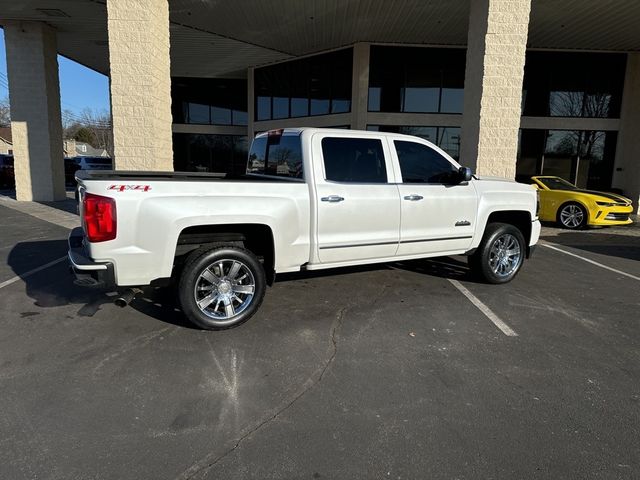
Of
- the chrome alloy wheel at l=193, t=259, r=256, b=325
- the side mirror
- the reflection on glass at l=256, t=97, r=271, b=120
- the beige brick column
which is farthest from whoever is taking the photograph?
the reflection on glass at l=256, t=97, r=271, b=120

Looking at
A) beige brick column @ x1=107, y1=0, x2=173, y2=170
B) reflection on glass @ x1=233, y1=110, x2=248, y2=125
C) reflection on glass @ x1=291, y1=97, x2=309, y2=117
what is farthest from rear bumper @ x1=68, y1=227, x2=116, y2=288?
reflection on glass @ x1=233, y1=110, x2=248, y2=125

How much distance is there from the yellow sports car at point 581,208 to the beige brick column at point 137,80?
9.96 meters

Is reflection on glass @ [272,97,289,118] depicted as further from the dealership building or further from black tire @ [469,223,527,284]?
black tire @ [469,223,527,284]

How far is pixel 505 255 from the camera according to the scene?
6125mm

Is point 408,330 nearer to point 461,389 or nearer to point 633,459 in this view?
point 461,389

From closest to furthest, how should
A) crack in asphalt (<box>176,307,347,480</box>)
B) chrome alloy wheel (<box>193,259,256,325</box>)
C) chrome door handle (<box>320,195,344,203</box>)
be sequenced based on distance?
crack in asphalt (<box>176,307,347,480</box>) → chrome alloy wheel (<box>193,259,256,325</box>) → chrome door handle (<box>320,195,344,203</box>)

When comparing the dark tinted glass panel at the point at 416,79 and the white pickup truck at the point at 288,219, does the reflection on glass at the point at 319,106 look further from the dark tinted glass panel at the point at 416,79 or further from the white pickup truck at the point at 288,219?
the white pickup truck at the point at 288,219

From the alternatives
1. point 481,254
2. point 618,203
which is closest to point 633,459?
point 481,254

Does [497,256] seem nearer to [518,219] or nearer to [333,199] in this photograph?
[518,219]

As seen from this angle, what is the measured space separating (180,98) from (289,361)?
2406cm

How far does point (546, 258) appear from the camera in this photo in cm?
801

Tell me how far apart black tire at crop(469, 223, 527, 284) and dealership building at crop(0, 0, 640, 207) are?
12.7 ft

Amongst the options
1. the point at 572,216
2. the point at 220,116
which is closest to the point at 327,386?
the point at 572,216

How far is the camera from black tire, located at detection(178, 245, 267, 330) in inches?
162
